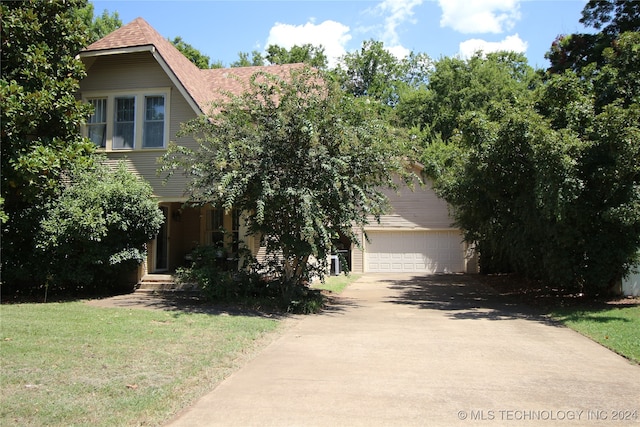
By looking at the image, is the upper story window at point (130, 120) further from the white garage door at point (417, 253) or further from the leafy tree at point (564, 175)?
the white garage door at point (417, 253)

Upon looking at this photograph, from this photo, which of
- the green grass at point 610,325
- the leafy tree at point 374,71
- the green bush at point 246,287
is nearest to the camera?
the green grass at point 610,325

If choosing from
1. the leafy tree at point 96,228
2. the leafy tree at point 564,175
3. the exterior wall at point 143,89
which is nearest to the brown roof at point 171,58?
the exterior wall at point 143,89

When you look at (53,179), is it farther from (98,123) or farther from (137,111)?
(98,123)

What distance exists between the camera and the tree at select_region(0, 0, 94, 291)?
1084cm

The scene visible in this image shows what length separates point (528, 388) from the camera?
5.84 meters

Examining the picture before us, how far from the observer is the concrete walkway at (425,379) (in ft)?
16.1

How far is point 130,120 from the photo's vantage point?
50.7 ft

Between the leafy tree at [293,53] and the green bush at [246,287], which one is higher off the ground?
the leafy tree at [293,53]

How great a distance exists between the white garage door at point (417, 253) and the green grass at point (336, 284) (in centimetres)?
263

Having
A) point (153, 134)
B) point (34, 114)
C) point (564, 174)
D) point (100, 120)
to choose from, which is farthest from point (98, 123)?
point (564, 174)

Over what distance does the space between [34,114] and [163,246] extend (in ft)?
22.1

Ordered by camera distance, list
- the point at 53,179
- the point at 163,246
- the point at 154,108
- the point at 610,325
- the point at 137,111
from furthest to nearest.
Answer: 1. the point at 163,246
2. the point at 154,108
3. the point at 137,111
4. the point at 53,179
5. the point at 610,325

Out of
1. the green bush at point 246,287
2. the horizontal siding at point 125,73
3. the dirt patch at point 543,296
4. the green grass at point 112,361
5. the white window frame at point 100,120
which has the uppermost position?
the horizontal siding at point 125,73

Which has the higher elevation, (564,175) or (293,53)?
(293,53)
